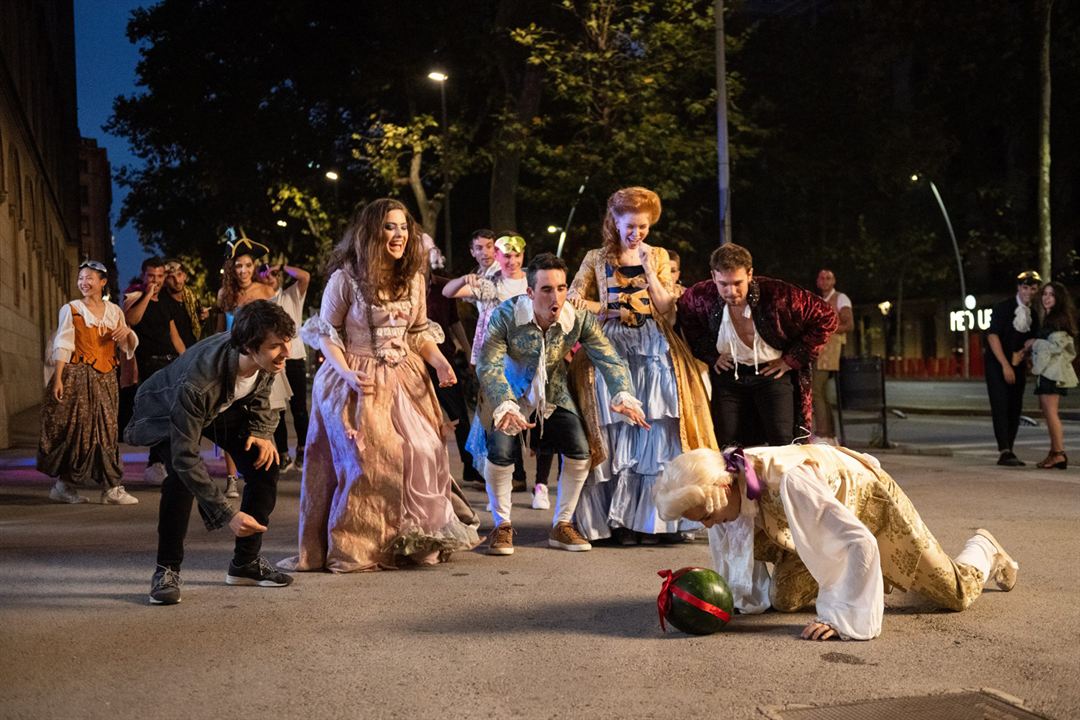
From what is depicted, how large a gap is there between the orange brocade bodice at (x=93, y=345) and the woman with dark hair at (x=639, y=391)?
176 inches

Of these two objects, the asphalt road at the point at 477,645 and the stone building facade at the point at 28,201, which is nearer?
the asphalt road at the point at 477,645

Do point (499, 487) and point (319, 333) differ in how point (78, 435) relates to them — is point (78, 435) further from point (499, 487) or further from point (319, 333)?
point (499, 487)

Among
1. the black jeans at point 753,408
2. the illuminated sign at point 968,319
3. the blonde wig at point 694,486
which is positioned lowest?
the blonde wig at point 694,486

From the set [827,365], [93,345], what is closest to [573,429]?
[93,345]

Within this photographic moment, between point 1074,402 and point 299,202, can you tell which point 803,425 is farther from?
point 299,202

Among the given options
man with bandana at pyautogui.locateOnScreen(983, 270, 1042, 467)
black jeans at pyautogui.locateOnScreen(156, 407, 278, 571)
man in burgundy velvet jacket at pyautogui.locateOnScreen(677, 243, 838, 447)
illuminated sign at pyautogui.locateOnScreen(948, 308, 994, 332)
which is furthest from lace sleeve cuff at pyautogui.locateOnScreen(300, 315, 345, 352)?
illuminated sign at pyautogui.locateOnScreen(948, 308, 994, 332)

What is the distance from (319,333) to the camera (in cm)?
766

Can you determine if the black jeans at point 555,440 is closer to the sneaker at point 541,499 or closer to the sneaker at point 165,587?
the sneaker at point 541,499

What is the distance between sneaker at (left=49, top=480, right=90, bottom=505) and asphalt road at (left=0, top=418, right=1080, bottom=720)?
2.79m

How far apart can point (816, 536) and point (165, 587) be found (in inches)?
125

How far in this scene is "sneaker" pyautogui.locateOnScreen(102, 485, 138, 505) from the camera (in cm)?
1081

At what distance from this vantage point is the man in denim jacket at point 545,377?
26.0 ft

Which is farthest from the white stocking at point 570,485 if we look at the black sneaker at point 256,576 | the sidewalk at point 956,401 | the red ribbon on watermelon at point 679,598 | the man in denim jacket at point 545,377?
the sidewalk at point 956,401

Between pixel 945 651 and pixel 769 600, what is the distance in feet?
3.30
